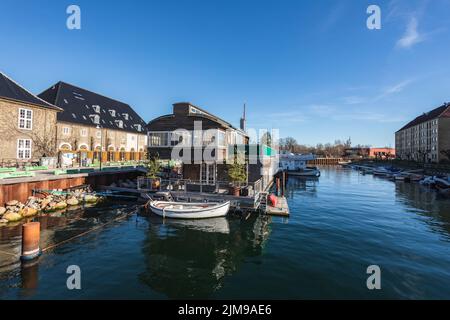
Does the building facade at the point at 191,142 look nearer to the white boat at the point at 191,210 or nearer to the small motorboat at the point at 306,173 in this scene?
the white boat at the point at 191,210

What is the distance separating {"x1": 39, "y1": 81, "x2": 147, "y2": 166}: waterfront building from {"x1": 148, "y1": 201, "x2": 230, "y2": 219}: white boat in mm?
22410

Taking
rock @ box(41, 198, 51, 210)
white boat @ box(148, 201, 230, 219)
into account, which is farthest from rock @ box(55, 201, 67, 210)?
white boat @ box(148, 201, 230, 219)

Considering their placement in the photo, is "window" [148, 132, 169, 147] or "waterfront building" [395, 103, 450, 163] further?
"waterfront building" [395, 103, 450, 163]

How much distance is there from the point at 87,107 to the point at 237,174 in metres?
45.8

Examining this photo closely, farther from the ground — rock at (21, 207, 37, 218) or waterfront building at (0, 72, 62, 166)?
waterfront building at (0, 72, 62, 166)

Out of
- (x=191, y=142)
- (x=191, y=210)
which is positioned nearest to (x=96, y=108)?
(x=191, y=142)

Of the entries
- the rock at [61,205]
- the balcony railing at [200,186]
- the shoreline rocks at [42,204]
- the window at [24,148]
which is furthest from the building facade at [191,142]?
the window at [24,148]

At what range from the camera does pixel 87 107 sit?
2031 inches

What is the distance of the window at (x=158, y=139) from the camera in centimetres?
2678

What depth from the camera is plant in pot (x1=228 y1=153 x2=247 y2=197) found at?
22.3 metres

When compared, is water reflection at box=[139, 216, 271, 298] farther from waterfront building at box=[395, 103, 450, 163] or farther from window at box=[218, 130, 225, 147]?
waterfront building at box=[395, 103, 450, 163]

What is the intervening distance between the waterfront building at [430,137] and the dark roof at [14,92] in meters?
96.2

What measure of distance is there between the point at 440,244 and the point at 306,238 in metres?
9.44
